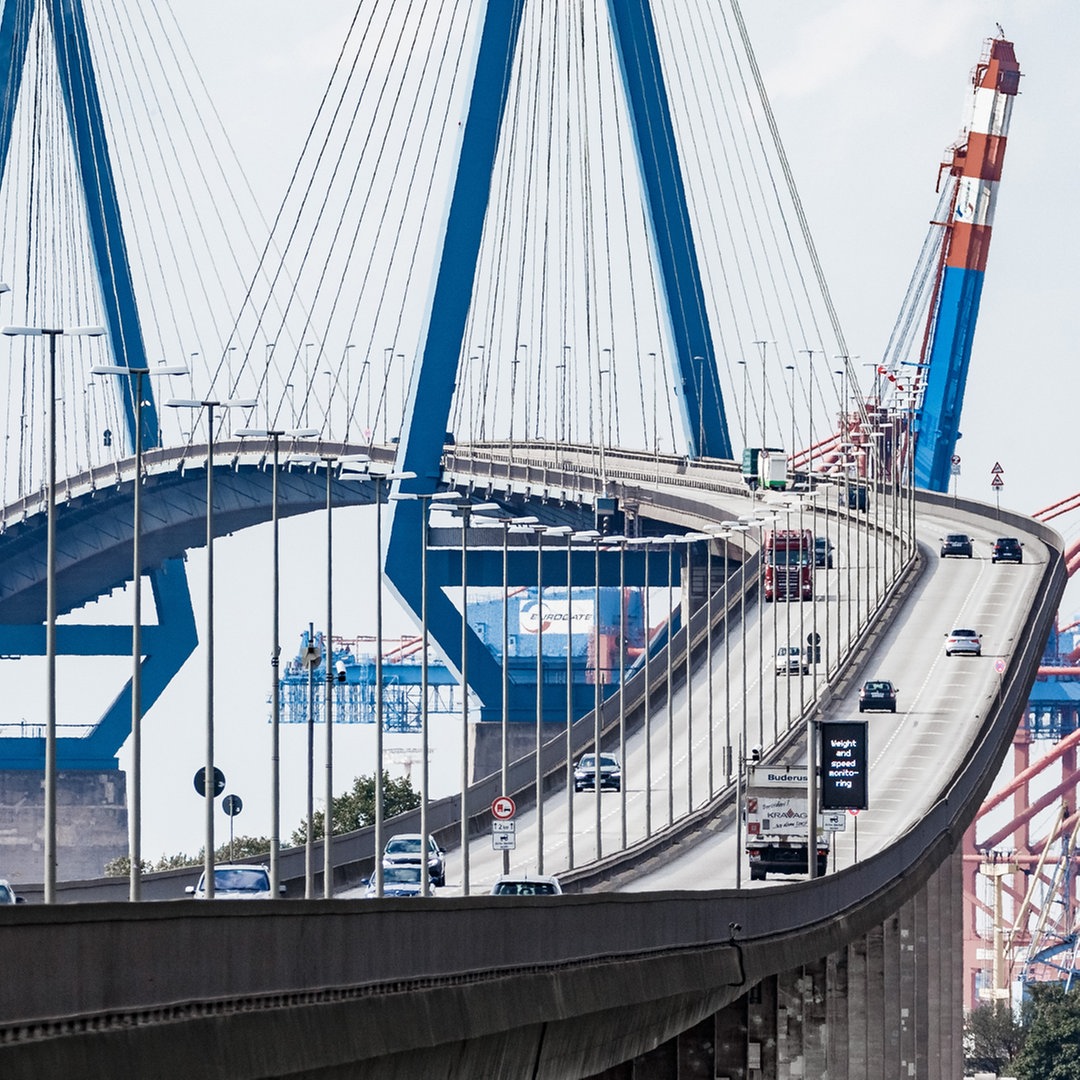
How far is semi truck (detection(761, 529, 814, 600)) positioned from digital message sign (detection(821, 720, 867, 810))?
37136 millimetres

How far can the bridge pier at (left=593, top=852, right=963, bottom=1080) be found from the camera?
39.3 metres

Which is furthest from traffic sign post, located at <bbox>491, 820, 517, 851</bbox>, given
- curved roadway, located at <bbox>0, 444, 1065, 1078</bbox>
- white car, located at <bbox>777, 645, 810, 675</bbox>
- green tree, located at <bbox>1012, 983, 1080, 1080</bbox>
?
green tree, located at <bbox>1012, 983, 1080, 1080</bbox>

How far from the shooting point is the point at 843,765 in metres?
64.4

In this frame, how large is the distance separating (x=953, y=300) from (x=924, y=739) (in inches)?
2626

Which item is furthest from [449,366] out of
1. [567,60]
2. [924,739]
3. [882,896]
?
[882,896]

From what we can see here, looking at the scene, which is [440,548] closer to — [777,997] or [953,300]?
[953,300]

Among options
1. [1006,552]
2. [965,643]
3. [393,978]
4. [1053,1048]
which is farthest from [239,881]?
[1053,1048]

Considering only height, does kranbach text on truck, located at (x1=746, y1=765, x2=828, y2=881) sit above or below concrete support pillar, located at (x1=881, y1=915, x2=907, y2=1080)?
above

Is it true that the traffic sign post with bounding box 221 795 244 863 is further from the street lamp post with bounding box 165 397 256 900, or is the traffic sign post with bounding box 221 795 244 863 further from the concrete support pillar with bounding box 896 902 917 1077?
the concrete support pillar with bounding box 896 902 917 1077

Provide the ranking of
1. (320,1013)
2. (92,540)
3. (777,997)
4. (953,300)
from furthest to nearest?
1. (953,300)
2. (92,540)
3. (777,997)
4. (320,1013)

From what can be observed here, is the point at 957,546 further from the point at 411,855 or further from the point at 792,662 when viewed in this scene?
the point at 411,855

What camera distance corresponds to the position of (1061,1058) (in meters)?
115

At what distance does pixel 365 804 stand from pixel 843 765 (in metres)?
50.0

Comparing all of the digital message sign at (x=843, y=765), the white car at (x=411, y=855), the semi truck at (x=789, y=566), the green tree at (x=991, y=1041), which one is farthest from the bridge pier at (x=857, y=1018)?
the green tree at (x=991, y=1041)
